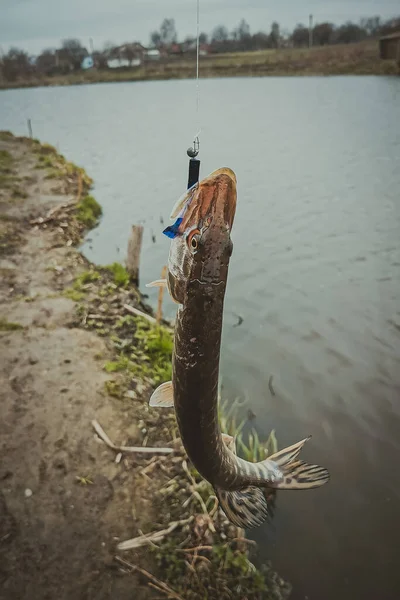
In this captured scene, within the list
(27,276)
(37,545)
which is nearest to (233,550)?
(37,545)

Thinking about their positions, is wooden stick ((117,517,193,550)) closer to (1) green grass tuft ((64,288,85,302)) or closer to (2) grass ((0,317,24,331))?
(2) grass ((0,317,24,331))

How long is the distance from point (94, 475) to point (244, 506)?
3.53 m

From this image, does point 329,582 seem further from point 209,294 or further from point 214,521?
point 209,294

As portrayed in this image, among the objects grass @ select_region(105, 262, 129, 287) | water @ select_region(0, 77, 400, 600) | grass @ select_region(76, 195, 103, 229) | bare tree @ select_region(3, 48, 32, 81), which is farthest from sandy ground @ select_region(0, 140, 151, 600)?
bare tree @ select_region(3, 48, 32, 81)

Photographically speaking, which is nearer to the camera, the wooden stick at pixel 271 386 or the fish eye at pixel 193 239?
the fish eye at pixel 193 239

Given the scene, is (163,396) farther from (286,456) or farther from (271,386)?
(271,386)

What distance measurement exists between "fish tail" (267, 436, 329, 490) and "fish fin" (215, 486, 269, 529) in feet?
0.46

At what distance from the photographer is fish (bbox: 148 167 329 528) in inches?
71.1

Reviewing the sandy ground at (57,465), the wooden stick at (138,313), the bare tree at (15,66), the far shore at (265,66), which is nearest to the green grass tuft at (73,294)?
the sandy ground at (57,465)

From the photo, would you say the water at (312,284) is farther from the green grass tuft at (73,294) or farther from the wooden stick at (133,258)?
the green grass tuft at (73,294)

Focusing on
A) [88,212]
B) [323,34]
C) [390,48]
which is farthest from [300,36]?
[88,212]

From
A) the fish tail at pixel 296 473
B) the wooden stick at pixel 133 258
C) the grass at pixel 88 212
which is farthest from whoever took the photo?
the grass at pixel 88 212

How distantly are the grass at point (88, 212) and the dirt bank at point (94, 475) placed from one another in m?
6.70

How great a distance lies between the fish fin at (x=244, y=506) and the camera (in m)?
2.25
